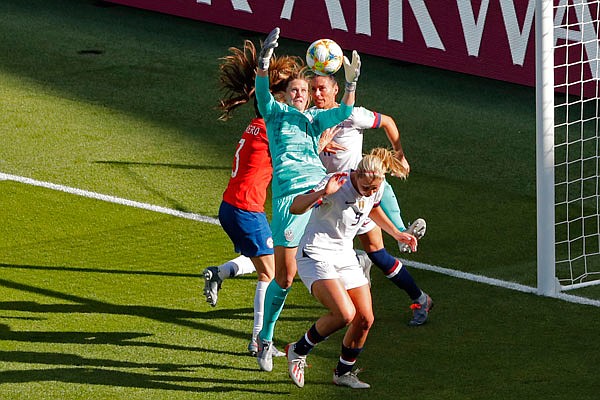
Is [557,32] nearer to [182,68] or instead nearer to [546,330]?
[182,68]

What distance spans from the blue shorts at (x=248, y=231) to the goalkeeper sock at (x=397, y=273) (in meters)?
0.98

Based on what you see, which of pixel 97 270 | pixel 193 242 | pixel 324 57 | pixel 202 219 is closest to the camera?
pixel 324 57

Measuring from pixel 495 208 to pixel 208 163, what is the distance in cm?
333

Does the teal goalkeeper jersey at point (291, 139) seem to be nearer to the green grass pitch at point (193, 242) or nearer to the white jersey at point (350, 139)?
the white jersey at point (350, 139)

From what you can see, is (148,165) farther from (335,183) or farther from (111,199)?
(335,183)

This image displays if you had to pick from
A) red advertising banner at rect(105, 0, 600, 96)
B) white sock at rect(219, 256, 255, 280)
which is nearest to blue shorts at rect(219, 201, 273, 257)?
white sock at rect(219, 256, 255, 280)

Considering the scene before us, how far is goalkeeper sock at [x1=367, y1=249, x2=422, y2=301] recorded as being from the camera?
9844mm

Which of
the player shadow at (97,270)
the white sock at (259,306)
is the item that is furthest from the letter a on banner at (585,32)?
the white sock at (259,306)

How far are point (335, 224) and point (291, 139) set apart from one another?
79cm

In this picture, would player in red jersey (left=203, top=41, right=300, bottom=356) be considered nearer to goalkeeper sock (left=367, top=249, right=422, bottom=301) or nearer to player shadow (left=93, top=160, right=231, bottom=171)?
goalkeeper sock (left=367, top=249, right=422, bottom=301)

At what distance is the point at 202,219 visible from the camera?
12.5m

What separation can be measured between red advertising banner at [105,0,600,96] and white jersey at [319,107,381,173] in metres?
5.39

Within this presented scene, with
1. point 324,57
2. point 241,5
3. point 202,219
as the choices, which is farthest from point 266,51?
point 241,5

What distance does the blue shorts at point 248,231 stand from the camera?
9281mm
